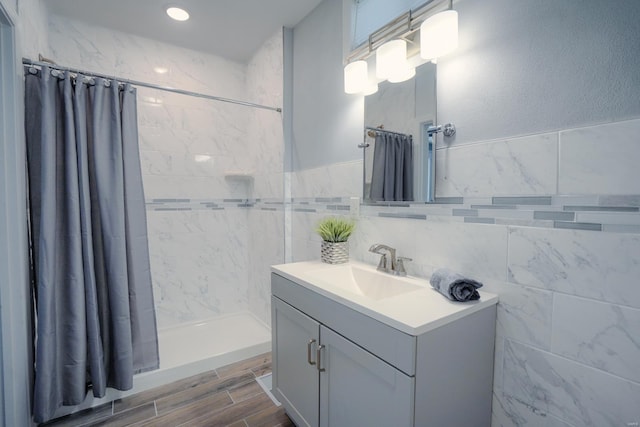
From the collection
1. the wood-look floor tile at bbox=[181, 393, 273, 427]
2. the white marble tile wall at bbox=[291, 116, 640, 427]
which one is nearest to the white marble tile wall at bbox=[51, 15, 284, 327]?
the wood-look floor tile at bbox=[181, 393, 273, 427]

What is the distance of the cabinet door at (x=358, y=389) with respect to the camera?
0.87m

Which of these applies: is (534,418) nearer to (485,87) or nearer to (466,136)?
(466,136)

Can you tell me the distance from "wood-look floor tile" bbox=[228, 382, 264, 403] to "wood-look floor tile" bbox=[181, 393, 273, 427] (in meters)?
0.04

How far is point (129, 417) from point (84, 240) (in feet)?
3.35

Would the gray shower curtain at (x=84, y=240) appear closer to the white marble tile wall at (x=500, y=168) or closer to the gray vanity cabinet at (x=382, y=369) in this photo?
the gray vanity cabinet at (x=382, y=369)

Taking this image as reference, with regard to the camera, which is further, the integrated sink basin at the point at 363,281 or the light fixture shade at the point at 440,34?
the integrated sink basin at the point at 363,281

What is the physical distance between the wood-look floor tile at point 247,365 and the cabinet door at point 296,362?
575 millimetres

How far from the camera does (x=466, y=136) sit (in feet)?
3.82

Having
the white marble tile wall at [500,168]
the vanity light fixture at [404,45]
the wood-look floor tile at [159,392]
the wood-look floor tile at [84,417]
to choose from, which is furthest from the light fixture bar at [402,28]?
the wood-look floor tile at [84,417]

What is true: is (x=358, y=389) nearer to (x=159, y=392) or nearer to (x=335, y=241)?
(x=335, y=241)

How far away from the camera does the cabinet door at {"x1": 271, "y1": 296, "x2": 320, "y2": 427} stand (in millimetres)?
1269

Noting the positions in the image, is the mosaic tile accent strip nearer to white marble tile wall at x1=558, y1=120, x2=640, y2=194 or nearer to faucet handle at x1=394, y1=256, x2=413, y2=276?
white marble tile wall at x1=558, y1=120, x2=640, y2=194

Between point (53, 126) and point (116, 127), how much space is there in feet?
0.90

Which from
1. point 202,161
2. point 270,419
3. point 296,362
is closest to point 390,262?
point 296,362
